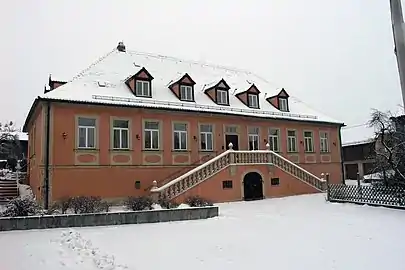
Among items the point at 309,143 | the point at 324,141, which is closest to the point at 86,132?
the point at 309,143

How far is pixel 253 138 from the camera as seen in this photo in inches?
1030

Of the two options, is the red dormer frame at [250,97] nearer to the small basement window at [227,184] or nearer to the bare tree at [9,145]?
the small basement window at [227,184]

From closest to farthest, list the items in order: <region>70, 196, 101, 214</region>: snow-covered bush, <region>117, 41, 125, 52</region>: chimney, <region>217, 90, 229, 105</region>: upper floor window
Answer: <region>70, 196, 101, 214</region>: snow-covered bush < <region>217, 90, 229, 105</region>: upper floor window < <region>117, 41, 125, 52</region>: chimney

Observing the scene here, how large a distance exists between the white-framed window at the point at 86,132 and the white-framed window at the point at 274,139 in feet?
41.3

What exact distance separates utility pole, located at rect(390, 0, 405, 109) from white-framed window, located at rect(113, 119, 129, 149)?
19.5 m

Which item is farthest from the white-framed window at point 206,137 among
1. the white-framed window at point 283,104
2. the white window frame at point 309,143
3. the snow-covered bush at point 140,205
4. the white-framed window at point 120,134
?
the snow-covered bush at point 140,205

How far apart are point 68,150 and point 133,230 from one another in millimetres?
9317

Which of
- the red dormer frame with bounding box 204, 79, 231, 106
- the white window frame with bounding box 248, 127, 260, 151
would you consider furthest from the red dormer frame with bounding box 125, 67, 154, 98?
the white window frame with bounding box 248, 127, 260, 151

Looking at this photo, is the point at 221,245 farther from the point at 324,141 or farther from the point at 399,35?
the point at 324,141

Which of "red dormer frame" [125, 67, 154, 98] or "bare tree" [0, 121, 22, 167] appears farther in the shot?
"bare tree" [0, 121, 22, 167]

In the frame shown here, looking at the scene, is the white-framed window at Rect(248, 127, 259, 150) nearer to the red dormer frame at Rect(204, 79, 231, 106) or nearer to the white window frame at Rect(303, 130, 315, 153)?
the red dormer frame at Rect(204, 79, 231, 106)

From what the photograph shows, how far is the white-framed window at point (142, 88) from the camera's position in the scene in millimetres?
22297

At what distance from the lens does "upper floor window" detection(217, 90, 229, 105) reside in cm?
2556

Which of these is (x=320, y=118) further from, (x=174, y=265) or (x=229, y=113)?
(x=174, y=265)
